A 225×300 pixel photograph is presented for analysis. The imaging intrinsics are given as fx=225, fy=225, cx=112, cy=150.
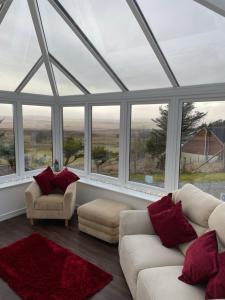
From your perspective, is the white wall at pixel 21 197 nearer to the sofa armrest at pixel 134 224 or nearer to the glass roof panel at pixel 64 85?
the sofa armrest at pixel 134 224

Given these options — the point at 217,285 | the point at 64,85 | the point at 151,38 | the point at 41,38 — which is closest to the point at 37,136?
the point at 64,85

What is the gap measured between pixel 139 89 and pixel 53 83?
175cm

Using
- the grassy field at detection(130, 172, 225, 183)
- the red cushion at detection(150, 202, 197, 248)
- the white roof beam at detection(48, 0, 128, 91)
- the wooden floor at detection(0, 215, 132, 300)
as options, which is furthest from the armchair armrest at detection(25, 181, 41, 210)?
the white roof beam at detection(48, 0, 128, 91)

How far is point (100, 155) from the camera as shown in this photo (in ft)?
14.4

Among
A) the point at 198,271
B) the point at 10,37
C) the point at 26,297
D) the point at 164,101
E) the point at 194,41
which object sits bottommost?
the point at 26,297

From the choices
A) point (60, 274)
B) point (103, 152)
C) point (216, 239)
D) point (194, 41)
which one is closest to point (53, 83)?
point (103, 152)

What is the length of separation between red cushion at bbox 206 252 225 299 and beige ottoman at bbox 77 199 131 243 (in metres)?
1.59

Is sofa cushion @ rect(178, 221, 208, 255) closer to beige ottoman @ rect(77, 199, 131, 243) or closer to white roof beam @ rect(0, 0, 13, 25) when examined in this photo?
beige ottoman @ rect(77, 199, 131, 243)

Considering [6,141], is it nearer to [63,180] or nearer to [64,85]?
[63,180]

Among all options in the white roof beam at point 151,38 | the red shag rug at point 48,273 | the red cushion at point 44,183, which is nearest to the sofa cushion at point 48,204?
the red cushion at point 44,183

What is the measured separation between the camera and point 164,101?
133 inches

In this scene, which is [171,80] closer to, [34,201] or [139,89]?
[139,89]

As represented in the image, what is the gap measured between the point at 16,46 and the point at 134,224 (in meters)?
2.90

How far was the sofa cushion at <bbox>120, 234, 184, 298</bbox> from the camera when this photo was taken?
2031 mm
